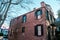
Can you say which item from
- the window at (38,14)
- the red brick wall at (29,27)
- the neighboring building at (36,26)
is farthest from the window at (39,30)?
the window at (38,14)

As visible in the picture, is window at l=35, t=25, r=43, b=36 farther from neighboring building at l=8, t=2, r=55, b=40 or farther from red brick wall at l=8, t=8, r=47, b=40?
red brick wall at l=8, t=8, r=47, b=40

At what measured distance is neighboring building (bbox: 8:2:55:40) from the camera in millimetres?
26375

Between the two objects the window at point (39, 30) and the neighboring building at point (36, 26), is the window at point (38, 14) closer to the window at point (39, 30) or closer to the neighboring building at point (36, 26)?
the neighboring building at point (36, 26)

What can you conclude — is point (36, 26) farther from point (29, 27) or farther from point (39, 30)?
point (29, 27)

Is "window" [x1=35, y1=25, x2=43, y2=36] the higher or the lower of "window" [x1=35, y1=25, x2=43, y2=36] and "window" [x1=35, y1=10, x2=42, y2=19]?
the lower

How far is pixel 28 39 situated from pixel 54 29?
22.6 ft

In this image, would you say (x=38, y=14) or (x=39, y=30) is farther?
(x=38, y=14)

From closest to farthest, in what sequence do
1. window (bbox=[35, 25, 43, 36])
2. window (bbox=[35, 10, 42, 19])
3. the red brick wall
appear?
1. window (bbox=[35, 25, 43, 36])
2. the red brick wall
3. window (bbox=[35, 10, 42, 19])

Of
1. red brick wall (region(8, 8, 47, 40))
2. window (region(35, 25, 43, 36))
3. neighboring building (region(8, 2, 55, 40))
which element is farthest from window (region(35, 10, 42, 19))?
window (region(35, 25, 43, 36))

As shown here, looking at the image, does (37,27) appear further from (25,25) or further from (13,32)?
(13,32)

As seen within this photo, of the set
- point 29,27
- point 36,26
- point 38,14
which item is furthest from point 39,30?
point 29,27

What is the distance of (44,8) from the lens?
26984 millimetres

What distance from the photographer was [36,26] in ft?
89.5

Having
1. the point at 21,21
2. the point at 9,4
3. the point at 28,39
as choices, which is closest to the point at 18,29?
the point at 21,21
